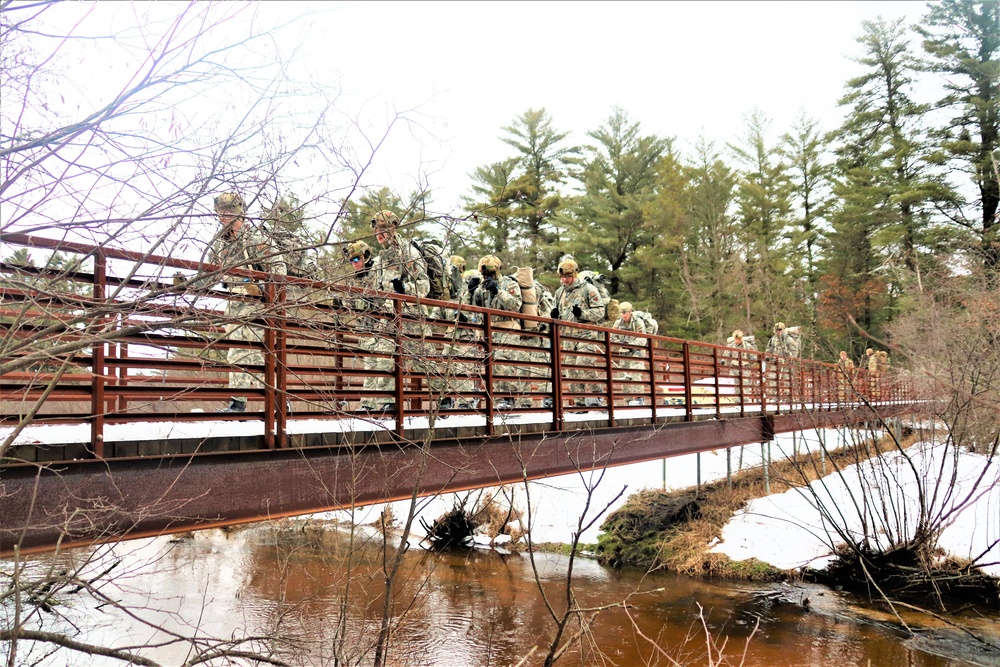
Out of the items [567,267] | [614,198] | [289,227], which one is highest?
[614,198]

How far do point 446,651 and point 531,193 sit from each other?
80.9ft

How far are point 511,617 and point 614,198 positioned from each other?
24.4 m

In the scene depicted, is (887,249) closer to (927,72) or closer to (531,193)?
(927,72)

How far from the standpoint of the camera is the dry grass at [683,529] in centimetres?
1184

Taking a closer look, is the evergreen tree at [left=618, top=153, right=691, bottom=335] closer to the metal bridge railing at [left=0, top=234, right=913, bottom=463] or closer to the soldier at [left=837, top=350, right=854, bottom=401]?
the soldier at [left=837, top=350, right=854, bottom=401]

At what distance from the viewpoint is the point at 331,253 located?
12.4 ft

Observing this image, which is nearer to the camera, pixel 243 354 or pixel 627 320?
pixel 243 354

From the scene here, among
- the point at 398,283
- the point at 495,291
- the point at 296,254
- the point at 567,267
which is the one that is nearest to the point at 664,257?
the point at 567,267

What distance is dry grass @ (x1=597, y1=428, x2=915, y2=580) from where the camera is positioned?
1184 cm

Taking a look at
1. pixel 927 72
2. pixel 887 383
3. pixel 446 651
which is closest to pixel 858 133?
pixel 927 72

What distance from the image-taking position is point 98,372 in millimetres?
3639

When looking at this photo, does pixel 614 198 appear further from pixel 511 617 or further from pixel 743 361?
pixel 511 617

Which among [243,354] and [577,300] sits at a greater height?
[577,300]

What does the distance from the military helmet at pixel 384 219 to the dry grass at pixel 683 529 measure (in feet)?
29.2
